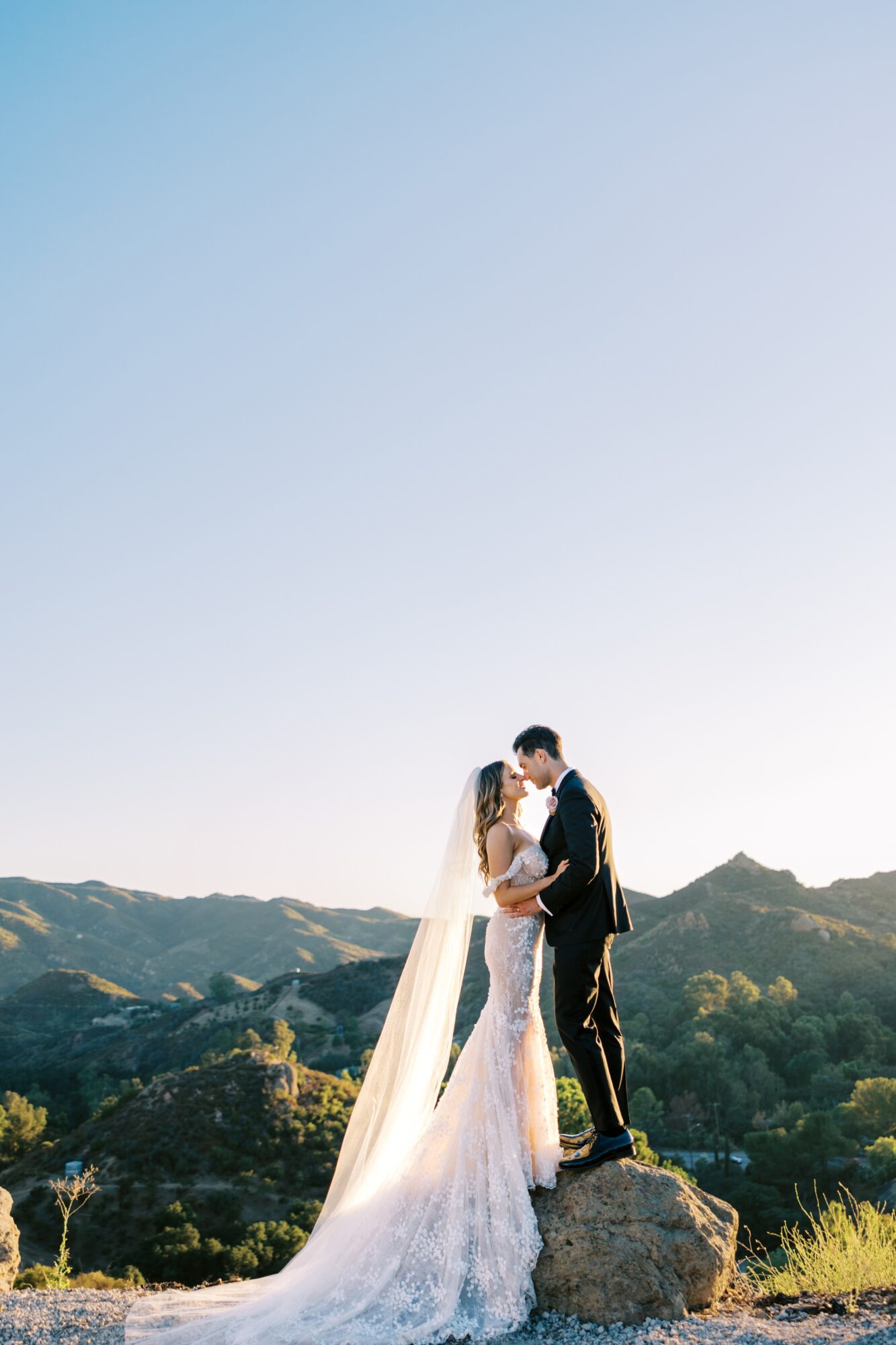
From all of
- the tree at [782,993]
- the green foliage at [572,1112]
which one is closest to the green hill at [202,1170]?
the green foliage at [572,1112]

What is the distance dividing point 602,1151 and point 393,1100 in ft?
5.03

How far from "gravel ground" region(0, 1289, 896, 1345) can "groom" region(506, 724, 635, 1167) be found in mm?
926

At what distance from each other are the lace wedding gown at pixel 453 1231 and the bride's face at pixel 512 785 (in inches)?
16.5

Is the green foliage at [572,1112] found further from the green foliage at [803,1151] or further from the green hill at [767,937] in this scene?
the green hill at [767,937]

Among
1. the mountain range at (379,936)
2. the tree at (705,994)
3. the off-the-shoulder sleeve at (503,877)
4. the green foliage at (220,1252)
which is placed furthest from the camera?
the mountain range at (379,936)

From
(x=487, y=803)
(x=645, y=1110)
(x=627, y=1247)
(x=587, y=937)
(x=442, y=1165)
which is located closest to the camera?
(x=627, y=1247)

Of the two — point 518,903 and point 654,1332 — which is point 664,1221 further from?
→ point 518,903

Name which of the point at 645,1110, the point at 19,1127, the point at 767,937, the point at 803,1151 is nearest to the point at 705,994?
the point at 767,937

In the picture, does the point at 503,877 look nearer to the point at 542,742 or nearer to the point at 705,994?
the point at 542,742

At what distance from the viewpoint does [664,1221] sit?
5.80 m

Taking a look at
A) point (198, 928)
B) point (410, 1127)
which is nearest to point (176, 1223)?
point (410, 1127)

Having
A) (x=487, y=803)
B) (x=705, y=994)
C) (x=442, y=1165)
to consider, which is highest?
(x=487, y=803)

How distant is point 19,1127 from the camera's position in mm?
43406

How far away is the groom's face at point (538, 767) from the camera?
625cm
